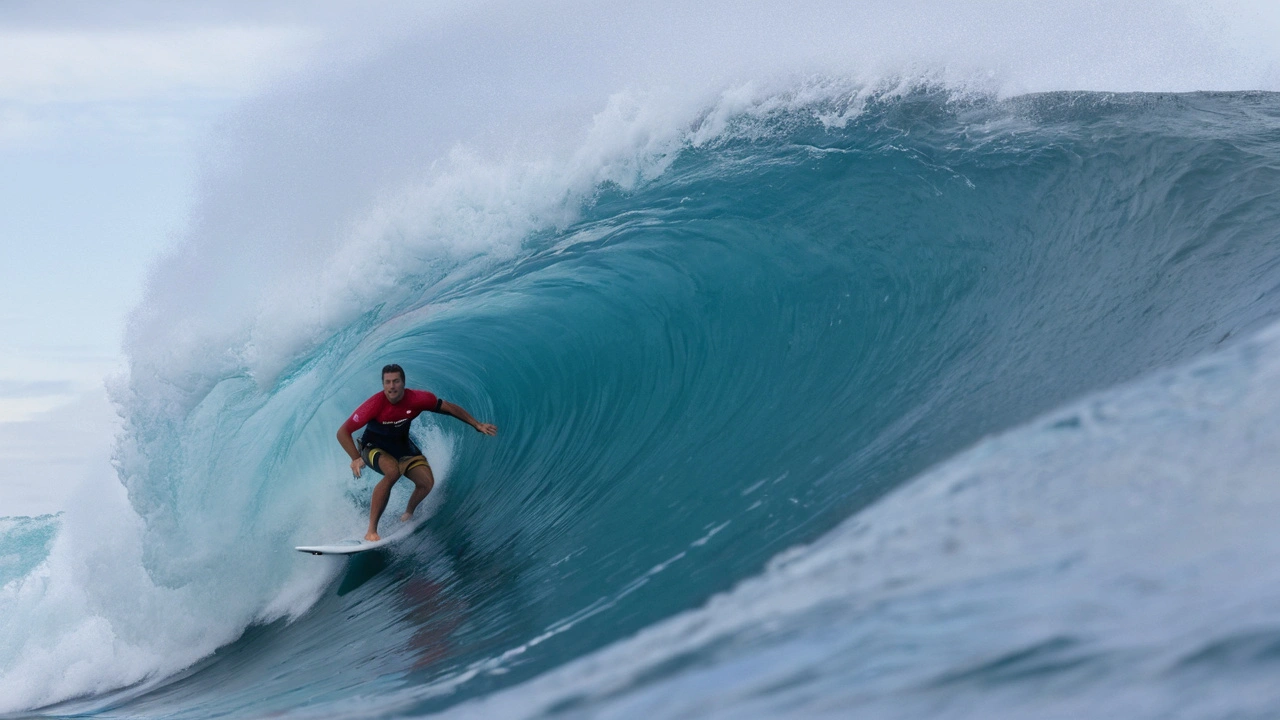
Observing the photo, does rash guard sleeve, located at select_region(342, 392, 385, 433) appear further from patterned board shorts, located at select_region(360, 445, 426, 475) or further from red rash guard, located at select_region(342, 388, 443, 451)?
patterned board shorts, located at select_region(360, 445, 426, 475)

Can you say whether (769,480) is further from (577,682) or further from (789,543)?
(577,682)

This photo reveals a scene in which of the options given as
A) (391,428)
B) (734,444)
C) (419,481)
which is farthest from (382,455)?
(734,444)

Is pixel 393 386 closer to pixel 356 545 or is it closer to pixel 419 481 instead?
pixel 419 481

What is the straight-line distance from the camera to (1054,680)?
7.29ft

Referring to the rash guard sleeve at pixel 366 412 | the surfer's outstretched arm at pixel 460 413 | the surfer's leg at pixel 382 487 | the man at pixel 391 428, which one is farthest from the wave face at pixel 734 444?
the rash guard sleeve at pixel 366 412

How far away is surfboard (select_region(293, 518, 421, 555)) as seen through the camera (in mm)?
6433

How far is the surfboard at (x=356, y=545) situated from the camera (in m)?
6.43

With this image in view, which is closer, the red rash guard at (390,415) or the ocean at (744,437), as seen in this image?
the ocean at (744,437)

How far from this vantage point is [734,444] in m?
5.36

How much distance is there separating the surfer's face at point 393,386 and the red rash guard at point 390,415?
5 centimetres

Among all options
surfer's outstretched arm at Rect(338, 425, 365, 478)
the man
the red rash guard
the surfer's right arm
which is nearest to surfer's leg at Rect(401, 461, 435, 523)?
the man

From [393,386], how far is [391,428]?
1.54 ft

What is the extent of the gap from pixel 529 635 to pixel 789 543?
45.2 inches

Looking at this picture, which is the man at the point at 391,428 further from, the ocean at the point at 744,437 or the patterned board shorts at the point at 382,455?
the ocean at the point at 744,437
